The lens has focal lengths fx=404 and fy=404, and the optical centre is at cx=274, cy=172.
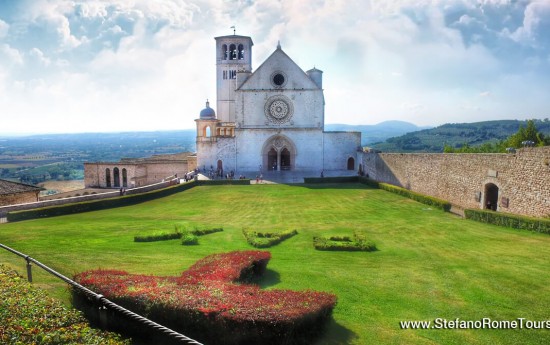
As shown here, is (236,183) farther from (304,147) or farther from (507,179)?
(507,179)

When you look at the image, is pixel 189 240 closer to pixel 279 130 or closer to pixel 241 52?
pixel 279 130

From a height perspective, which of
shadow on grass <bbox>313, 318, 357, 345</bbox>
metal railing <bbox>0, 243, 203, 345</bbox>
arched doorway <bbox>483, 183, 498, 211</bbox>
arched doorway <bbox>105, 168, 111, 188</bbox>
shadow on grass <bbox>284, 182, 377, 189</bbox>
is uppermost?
metal railing <bbox>0, 243, 203, 345</bbox>

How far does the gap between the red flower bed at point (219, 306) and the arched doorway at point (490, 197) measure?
1856 cm

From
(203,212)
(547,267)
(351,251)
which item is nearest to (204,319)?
(351,251)

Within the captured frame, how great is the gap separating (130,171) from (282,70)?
2207cm

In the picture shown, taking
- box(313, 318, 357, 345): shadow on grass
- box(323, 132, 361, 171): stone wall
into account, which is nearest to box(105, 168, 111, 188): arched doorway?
box(323, 132, 361, 171): stone wall

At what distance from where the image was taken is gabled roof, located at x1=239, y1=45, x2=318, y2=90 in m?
47.0

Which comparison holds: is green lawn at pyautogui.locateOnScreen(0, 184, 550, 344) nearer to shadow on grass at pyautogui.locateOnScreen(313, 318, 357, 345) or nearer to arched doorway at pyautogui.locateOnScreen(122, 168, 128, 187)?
shadow on grass at pyautogui.locateOnScreen(313, 318, 357, 345)

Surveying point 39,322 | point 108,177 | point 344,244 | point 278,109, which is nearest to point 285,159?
point 278,109

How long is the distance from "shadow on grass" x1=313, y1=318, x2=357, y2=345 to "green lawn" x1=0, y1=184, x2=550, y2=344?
0.09 ft

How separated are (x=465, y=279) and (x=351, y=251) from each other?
4362 millimetres

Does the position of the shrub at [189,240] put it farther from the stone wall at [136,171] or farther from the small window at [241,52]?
the small window at [241,52]

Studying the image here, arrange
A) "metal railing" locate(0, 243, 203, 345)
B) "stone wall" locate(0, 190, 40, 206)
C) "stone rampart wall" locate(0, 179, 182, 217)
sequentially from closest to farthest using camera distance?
"metal railing" locate(0, 243, 203, 345), "stone rampart wall" locate(0, 179, 182, 217), "stone wall" locate(0, 190, 40, 206)

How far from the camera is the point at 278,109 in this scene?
48188 millimetres
